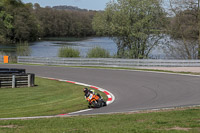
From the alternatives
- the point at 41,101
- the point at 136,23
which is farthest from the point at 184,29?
the point at 41,101

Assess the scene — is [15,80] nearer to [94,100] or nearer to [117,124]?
[94,100]

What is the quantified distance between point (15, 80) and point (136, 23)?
77.9 ft

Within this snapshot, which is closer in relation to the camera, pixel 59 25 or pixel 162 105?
pixel 162 105

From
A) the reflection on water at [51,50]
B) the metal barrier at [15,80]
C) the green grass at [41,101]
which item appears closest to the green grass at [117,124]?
the green grass at [41,101]

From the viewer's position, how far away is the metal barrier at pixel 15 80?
56.9 ft

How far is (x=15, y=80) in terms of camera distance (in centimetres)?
1756

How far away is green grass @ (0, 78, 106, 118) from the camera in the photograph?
11242 mm

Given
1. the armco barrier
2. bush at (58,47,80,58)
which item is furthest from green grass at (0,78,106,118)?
bush at (58,47,80,58)

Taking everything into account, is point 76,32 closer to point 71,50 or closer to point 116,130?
point 71,50

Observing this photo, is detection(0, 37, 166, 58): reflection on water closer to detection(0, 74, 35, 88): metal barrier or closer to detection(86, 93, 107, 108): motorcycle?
detection(0, 74, 35, 88): metal barrier

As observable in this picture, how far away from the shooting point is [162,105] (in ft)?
39.5

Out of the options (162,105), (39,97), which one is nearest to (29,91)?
(39,97)

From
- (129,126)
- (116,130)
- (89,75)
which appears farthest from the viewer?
(89,75)

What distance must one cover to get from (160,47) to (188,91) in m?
24.5
